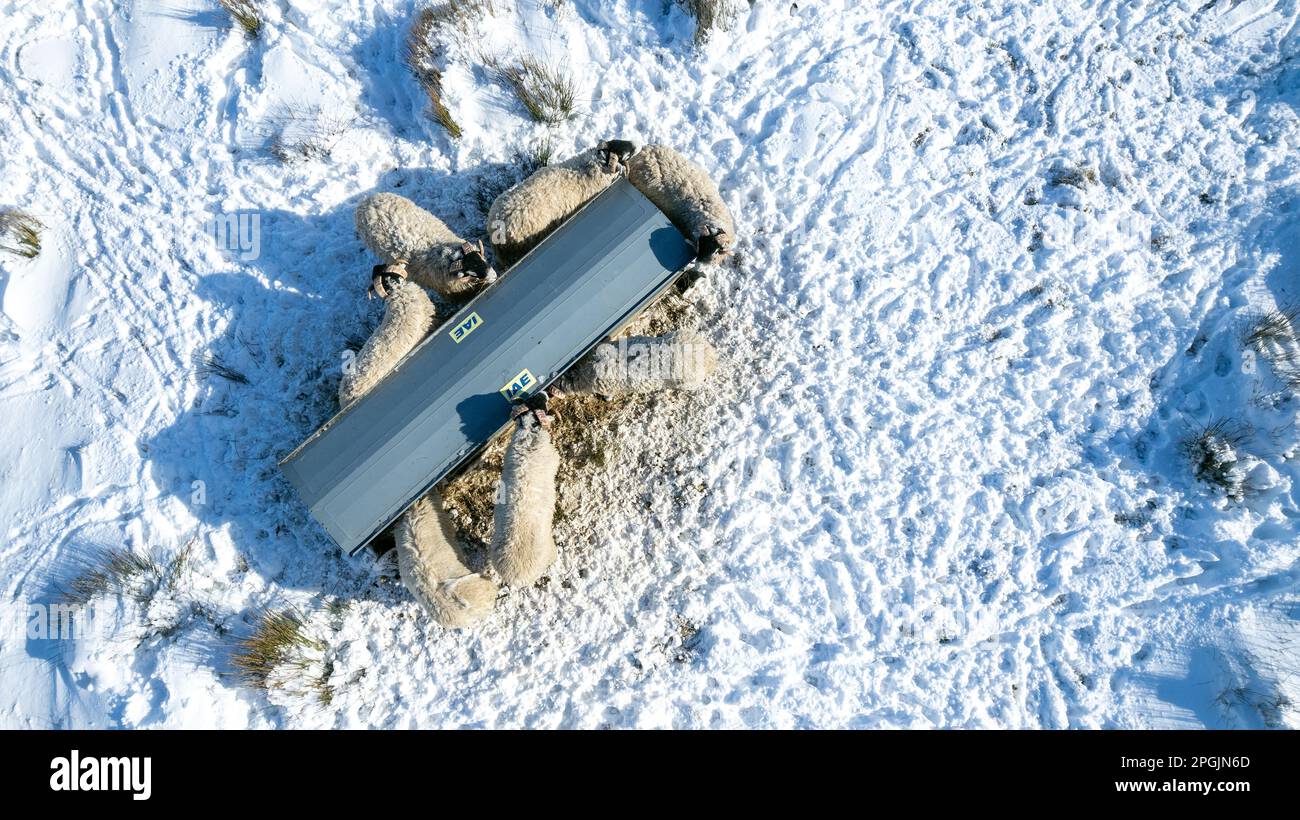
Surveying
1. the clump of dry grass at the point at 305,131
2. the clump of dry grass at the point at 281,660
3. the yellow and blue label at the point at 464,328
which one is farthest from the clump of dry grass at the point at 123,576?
the clump of dry grass at the point at 305,131

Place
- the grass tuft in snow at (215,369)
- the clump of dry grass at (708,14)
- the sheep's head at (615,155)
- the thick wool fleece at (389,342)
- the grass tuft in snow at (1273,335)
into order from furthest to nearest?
the clump of dry grass at (708,14)
the grass tuft in snow at (215,369)
the grass tuft in snow at (1273,335)
the sheep's head at (615,155)
the thick wool fleece at (389,342)

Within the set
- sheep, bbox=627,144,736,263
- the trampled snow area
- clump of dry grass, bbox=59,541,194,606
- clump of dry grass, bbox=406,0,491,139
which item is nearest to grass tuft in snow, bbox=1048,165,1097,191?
the trampled snow area

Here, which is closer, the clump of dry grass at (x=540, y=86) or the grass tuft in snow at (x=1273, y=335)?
the grass tuft in snow at (x=1273, y=335)

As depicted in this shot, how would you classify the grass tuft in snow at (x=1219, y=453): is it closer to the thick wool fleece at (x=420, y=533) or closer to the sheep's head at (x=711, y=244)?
the sheep's head at (x=711, y=244)

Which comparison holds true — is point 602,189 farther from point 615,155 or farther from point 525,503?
point 525,503

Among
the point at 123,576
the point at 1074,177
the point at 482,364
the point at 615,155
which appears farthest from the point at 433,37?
the point at 1074,177

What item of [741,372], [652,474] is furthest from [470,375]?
[741,372]

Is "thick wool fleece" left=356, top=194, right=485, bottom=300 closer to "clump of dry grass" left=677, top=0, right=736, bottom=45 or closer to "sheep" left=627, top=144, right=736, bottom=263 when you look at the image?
"sheep" left=627, top=144, right=736, bottom=263
